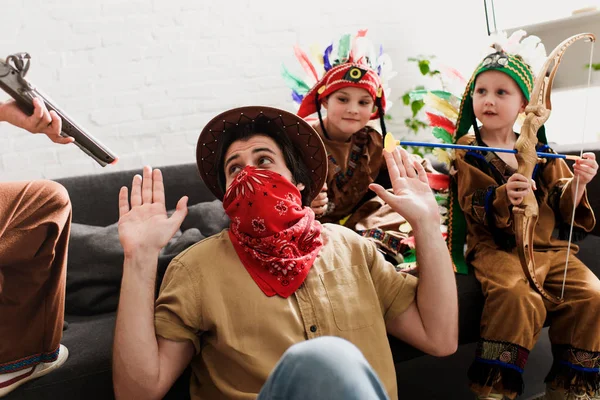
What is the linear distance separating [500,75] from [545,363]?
1254 millimetres

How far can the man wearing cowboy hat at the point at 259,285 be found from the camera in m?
1.28

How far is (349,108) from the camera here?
235 cm

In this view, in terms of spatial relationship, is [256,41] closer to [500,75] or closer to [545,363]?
Answer: [500,75]

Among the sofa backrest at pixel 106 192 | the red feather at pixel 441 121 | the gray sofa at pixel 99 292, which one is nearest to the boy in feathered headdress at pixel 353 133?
the red feather at pixel 441 121

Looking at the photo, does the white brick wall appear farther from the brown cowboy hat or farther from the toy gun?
the brown cowboy hat

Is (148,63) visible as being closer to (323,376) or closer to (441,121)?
(441,121)

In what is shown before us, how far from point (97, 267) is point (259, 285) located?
0.93 meters

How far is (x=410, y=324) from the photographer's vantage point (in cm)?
149

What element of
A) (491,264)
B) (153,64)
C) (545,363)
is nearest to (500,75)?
(491,264)

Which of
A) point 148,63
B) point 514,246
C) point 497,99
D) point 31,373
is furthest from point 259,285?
point 148,63

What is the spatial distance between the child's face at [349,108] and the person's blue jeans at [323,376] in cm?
158

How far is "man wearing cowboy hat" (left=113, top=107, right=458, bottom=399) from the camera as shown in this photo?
4.21ft

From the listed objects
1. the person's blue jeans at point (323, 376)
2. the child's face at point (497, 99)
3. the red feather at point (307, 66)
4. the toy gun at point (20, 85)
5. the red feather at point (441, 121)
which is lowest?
the person's blue jeans at point (323, 376)

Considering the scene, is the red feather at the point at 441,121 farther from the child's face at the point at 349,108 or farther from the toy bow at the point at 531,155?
the toy bow at the point at 531,155
